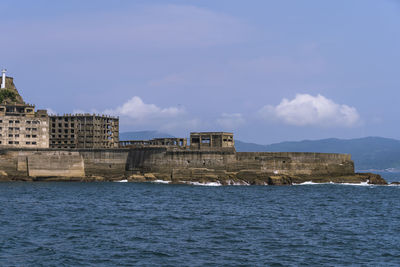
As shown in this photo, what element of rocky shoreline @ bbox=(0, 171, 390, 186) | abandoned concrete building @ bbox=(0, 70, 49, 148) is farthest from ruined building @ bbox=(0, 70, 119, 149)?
rocky shoreline @ bbox=(0, 171, 390, 186)

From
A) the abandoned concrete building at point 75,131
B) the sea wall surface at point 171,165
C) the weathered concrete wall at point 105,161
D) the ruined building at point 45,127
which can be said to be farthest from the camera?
the abandoned concrete building at point 75,131

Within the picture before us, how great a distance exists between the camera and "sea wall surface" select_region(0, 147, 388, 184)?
11200 centimetres

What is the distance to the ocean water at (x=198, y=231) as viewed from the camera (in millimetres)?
37250

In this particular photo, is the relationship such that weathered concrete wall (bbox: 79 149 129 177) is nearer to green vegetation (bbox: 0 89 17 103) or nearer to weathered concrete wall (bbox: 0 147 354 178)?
weathered concrete wall (bbox: 0 147 354 178)

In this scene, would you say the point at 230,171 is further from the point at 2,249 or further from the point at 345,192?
the point at 2,249

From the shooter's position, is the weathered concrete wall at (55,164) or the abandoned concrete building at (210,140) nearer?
the weathered concrete wall at (55,164)

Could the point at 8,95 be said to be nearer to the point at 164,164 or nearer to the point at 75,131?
the point at 75,131

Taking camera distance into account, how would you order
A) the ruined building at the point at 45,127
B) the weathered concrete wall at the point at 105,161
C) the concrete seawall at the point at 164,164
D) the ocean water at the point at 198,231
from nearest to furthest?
1. the ocean water at the point at 198,231
2. the concrete seawall at the point at 164,164
3. the weathered concrete wall at the point at 105,161
4. the ruined building at the point at 45,127

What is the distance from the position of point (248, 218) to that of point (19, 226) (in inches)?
965

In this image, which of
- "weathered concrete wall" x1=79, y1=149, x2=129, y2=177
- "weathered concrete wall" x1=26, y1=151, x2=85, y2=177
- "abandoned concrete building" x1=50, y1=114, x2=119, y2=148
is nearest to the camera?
"weathered concrete wall" x1=26, y1=151, x2=85, y2=177

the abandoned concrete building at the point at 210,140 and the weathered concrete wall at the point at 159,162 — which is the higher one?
the abandoned concrete building at the point at 210,140

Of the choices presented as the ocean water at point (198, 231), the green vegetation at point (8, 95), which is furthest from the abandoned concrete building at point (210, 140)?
the green vegetation at point (8, 95)

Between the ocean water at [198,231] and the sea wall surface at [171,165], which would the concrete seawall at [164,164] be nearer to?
the sea wall surface at [171,165]

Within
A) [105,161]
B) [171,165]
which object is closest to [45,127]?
[105,161]
